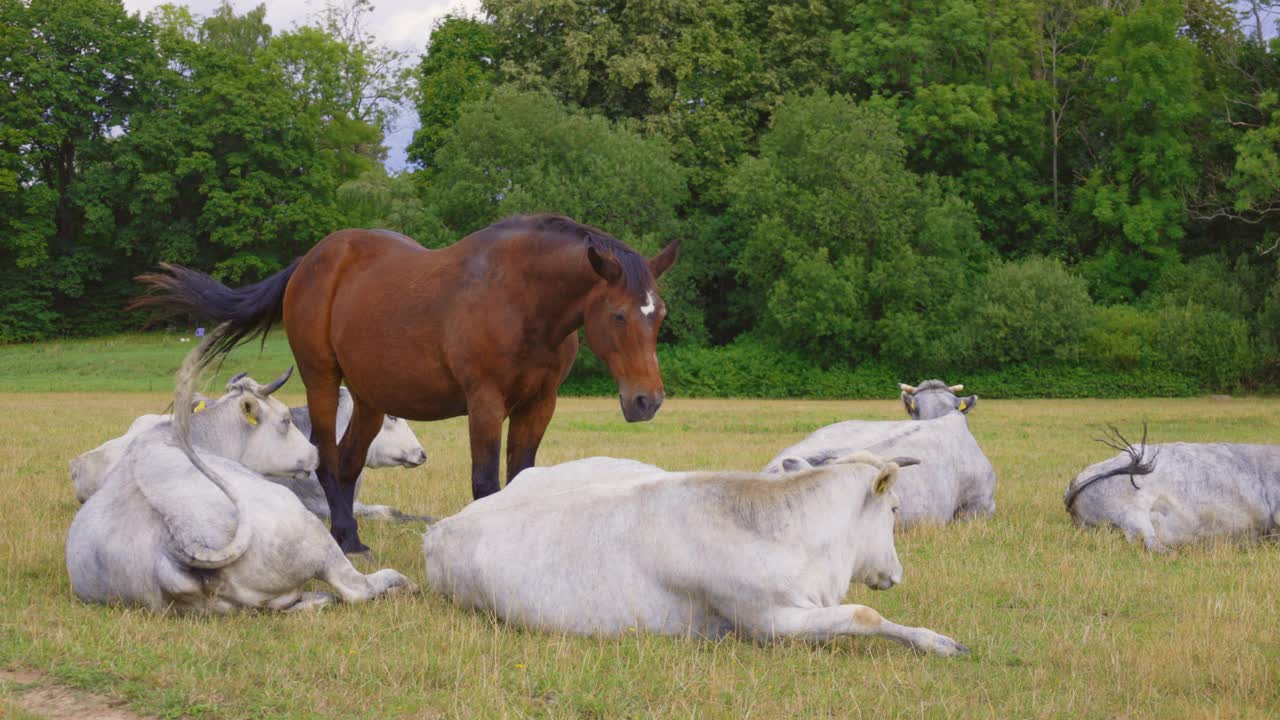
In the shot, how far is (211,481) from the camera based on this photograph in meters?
7.04

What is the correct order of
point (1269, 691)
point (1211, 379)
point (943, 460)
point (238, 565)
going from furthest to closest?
1. point (1211, 379)
2. point (943, 460)
3. point (238, 565)
4. point (1269, 691)

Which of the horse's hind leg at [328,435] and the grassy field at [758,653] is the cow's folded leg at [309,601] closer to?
the grassy field at [758,653]

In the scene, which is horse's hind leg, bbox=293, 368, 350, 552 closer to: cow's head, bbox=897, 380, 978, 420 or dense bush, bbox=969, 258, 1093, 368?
cow's head, bbox=897, 380, 978, 420

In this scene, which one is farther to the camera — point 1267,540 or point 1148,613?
point 1267,540

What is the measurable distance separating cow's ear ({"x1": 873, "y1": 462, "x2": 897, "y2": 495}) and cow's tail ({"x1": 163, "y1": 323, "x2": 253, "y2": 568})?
3.56 m

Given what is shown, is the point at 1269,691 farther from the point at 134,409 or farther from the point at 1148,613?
the point at 134,409

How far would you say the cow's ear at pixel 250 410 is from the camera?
10.1 metres

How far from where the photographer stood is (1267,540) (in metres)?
9.87

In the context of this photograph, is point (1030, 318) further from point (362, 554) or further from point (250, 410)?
point (362, 554)

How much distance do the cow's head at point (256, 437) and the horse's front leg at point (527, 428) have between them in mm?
2412

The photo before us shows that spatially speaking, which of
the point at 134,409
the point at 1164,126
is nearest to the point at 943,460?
the point at 134,409

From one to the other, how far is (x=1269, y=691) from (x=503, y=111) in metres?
44.5

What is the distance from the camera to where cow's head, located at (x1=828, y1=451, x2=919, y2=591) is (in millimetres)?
6469

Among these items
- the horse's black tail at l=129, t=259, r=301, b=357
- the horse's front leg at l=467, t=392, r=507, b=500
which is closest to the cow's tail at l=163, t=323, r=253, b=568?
the horse's black tail at l=129, t=259, r=301, b=357
